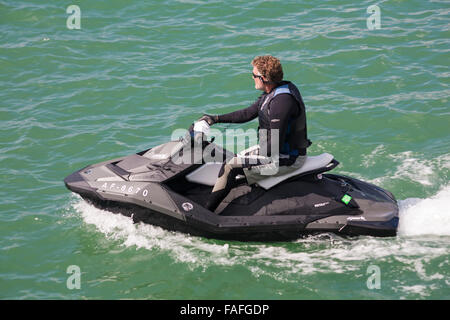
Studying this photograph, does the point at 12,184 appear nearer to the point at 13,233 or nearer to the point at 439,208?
the point at 13,233

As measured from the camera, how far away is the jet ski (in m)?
6.86

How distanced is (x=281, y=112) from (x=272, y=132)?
0.24 metres

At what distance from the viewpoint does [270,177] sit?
7012mm

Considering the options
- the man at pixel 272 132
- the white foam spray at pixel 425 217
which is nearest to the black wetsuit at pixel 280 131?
A: the man at pixel 272 132

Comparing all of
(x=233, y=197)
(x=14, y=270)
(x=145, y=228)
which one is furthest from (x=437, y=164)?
(x=14, y=270)

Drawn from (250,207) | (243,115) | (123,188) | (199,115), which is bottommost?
(250,207)

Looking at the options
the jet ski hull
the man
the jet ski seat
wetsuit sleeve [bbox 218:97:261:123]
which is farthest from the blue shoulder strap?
the jet ski hull

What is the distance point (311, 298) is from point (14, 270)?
3306 millimetres

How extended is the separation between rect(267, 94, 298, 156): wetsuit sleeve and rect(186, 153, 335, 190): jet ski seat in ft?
1.66

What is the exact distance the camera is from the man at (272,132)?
6637 millimetres

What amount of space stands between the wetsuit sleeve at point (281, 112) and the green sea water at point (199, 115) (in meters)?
1.28

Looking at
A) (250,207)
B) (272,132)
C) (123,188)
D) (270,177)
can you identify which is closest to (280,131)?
(272,132)

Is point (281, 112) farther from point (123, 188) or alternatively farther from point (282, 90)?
point (123, 188)

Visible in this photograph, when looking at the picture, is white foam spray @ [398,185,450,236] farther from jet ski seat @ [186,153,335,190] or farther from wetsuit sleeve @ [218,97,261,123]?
wetsuit sleeve @ [218,97,261,123]
